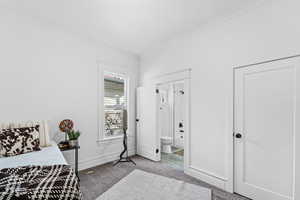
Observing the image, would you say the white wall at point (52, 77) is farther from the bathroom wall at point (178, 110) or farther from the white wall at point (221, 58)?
the bathroom wall at point (178, 110)

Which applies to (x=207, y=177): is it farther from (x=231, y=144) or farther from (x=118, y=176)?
(x=118, y=176)

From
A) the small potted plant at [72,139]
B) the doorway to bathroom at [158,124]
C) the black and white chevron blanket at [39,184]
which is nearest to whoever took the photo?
the black and white chevron blanket at [39,184]

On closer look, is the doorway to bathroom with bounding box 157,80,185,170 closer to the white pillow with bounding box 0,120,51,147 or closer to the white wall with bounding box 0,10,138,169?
the white wall with bounding box 0,10,138,169

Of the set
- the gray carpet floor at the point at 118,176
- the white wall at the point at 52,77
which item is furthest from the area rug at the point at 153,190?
the white wall at the point at 52,77

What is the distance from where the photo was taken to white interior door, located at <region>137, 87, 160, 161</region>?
3600 mm

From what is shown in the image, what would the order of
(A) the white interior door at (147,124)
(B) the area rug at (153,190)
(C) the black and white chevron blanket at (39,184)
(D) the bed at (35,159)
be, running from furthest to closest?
(A) the white interior door at (147,124), (B) the area rug at (153,190), (D) the bed at (35,159), (C) the black and white chevron blanket at (39,184)

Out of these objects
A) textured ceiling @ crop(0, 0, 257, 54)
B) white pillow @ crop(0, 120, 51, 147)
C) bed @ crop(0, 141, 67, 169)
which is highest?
textured ceiling @ crop(0, 0, 257, 54)

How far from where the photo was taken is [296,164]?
5.78ft

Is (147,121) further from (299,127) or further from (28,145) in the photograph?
(299,127)

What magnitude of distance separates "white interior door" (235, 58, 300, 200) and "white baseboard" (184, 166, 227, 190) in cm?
21

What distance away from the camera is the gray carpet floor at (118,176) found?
2.23 meters

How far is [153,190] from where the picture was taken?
7.52ft

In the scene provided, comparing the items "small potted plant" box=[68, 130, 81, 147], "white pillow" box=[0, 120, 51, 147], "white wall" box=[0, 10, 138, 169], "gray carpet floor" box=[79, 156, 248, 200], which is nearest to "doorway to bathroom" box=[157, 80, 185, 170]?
"gray carpet floor" box=[79, 156, 248, 200]

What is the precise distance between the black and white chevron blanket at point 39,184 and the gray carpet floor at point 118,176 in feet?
3.54
